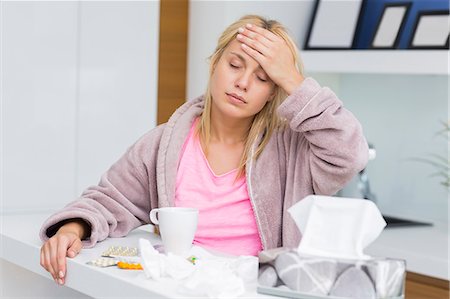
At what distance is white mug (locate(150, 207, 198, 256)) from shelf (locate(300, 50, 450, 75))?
64.0 inches

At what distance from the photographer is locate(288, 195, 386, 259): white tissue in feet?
4.12

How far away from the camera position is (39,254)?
1657 mm

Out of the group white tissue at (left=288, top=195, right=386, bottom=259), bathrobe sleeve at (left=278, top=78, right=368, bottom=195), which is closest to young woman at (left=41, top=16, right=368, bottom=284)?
bathrobe sleeve at (left=278, top=78, right=368, bottom=195)

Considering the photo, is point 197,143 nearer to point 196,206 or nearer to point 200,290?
point 196,206

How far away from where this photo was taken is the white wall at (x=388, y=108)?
3410 mm

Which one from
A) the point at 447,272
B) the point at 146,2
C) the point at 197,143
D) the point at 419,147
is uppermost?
the point at 146,2

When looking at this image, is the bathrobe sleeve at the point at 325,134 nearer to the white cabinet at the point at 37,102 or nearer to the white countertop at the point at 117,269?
the white countertop at the point at 117,269

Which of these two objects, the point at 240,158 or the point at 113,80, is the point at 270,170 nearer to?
the point at 240,158

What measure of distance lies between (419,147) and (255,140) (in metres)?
1.76

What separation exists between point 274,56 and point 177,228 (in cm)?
45

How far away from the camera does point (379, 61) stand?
Result: 3.16 meters

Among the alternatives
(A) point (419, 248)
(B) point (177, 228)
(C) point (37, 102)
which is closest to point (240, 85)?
(B) point (177, 228)

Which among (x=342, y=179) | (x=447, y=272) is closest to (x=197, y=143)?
(x=342, y=179)

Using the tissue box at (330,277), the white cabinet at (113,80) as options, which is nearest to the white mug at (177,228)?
the tissue box at (330,277)
